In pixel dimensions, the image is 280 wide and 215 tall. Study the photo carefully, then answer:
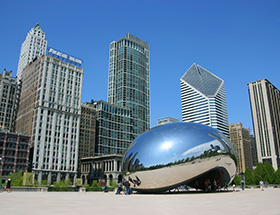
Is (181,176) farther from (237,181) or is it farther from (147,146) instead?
(237,181)

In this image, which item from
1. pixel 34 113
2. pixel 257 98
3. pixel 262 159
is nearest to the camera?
pixel 34 113

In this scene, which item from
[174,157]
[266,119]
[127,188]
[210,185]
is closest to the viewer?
[174,157]

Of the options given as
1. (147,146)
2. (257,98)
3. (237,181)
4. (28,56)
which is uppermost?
(28,56)

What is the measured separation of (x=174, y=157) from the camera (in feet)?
74.8

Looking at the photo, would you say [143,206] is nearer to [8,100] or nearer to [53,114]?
[53,114]

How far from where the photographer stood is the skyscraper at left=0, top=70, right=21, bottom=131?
472ft

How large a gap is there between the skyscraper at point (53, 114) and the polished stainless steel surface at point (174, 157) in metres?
91.5

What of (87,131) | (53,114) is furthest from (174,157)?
(87,131)

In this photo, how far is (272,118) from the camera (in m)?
182

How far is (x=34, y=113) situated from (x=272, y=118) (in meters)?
159

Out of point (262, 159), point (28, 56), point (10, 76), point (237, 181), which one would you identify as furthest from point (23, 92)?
point (262, 159)

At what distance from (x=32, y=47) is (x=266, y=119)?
179756 mm

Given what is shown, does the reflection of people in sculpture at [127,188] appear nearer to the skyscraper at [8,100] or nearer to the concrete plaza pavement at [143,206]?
the concrete plaza pavement at [143,206]

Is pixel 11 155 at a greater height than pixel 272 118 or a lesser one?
lesser
